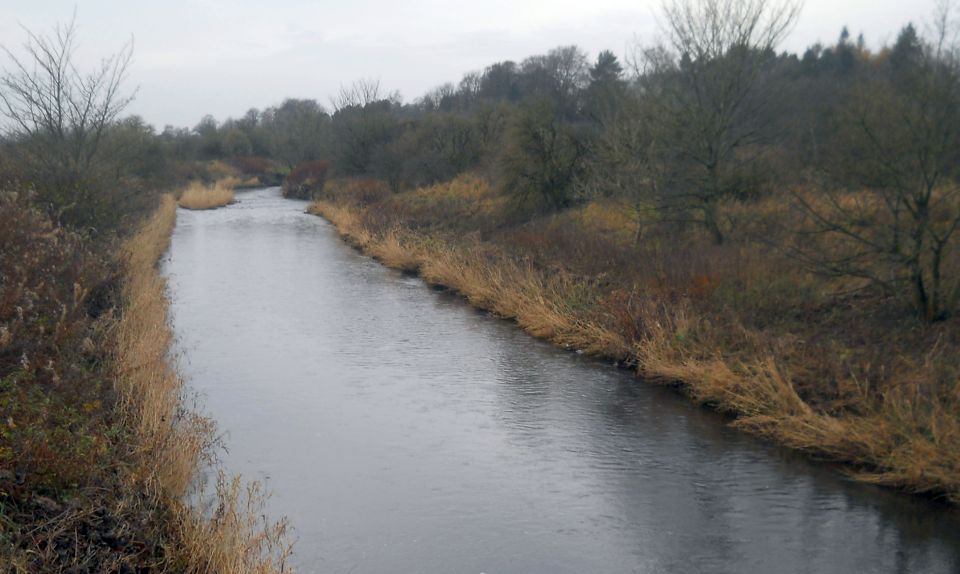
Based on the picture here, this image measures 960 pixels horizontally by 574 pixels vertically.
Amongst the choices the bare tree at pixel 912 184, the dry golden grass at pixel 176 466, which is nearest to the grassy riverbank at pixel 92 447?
the dry golden grass at pixel 176 466

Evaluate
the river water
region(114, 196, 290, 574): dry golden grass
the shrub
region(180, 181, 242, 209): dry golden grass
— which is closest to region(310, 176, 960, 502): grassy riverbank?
the river water

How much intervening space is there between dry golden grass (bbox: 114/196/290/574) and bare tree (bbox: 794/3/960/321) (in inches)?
331

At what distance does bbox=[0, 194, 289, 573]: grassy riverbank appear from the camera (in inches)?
225

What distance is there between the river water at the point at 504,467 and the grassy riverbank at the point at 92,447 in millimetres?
862

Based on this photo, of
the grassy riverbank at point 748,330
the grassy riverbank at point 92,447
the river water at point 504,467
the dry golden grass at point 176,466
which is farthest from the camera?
the grassy riverbank at point 748,330

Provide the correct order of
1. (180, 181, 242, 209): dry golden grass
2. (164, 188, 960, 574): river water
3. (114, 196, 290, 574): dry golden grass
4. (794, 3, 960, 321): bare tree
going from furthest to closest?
(180, 181, 242, 209): dry golden grass → (794, 3, 960, 321): bare tree → (164, 188, 960, 574): river water → (114, 196, 290, 574): dry golden grass

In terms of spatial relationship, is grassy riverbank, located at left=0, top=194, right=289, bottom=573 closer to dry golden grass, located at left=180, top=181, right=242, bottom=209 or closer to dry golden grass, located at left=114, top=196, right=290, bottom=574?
dry golden grass, located at left=114, top=196, right=290, bottom=574

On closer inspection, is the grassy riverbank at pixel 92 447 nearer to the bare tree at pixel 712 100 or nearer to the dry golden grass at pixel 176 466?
the dry golden grass at pixel 176 466

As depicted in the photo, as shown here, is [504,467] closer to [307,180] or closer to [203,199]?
[203,199]

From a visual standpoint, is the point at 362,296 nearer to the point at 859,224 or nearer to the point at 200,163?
the point at 859,224

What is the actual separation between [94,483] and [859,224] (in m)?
9.89

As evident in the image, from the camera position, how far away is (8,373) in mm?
7680

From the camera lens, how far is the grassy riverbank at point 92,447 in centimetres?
571

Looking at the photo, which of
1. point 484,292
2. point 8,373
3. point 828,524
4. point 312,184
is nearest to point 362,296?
point 484,292
